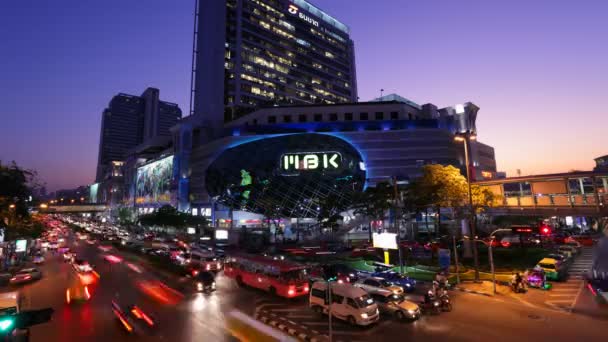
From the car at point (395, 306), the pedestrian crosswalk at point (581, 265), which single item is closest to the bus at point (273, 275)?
the car at point (395, 306)

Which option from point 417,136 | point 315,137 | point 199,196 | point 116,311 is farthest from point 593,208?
point 199,196

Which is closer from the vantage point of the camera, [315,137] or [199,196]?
[315,137]

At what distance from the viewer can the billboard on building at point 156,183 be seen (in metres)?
110

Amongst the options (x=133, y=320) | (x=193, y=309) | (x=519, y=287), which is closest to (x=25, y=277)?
(x=133, y=320)

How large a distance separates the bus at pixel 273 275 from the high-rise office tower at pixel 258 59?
8799cm

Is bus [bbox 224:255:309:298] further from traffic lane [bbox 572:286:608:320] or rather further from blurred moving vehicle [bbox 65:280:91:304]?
traffic lane [bbox 572:286:608:320]

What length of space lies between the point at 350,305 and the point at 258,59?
115m

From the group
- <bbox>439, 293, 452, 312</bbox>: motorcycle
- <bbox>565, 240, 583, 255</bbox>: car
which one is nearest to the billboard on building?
<bbox>439, 293, 452, 312</bbox>: motorcycle

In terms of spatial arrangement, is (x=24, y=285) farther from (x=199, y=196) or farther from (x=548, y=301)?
(x=199, y=196)

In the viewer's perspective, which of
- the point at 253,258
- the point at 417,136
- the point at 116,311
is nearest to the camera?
the point at 116,311

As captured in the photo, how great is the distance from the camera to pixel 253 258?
26688 millimetres

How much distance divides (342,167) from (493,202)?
4776cm

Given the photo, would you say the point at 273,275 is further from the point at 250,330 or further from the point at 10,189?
the point at 10,189

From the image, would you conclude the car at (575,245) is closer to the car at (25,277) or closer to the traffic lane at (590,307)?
the traffic lane at (590,307)
